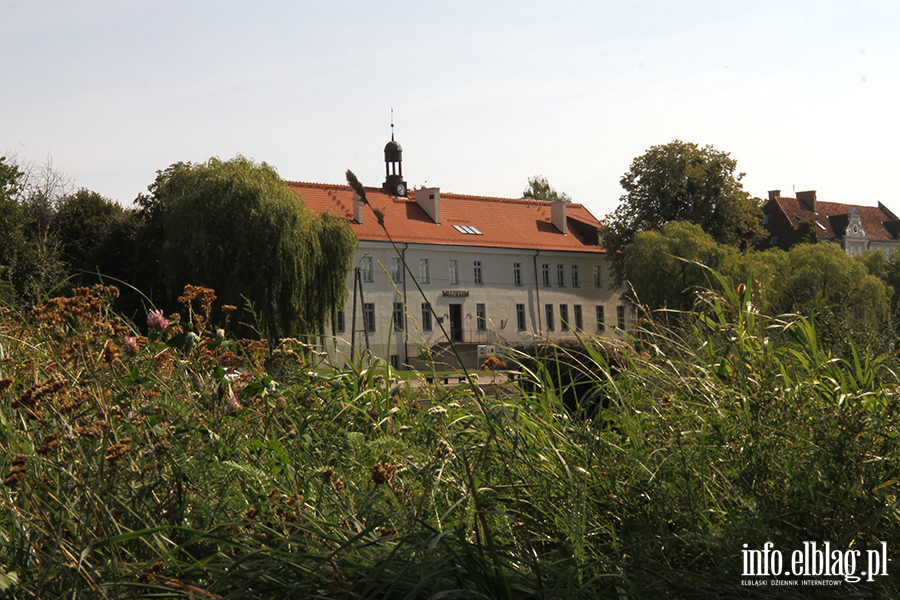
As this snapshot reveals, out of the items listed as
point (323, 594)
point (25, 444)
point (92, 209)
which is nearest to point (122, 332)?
point (25, 444)

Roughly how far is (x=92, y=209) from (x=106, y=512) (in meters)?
38.5

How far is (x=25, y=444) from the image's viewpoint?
9.47 feet

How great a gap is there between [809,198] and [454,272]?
40.9 metres

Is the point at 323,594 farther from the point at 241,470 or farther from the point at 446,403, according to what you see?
the point at 446,403

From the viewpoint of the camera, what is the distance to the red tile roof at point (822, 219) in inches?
2618

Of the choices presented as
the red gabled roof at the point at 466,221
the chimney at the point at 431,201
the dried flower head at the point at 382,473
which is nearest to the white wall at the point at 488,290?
the red gabled roof at the point at 466,221

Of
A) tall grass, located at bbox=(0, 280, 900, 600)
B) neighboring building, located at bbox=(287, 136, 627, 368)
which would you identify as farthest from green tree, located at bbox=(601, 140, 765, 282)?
tall grass, located at bbox=(0, 280, 900, 600)

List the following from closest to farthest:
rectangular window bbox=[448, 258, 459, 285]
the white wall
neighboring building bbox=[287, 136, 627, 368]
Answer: the white wall, neighboring building bbox=[287, 136, 627, 368], rectangular window bbox=[448, 258, 459, 285]

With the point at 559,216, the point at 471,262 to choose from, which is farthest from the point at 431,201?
the point at 559,216

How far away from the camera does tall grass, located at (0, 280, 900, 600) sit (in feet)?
6.77

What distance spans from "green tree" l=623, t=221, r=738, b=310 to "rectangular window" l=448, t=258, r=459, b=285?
10325 millimetres

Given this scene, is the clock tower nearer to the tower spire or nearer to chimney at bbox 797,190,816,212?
the tower spire

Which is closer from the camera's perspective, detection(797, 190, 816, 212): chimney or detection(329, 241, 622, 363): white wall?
detection(329, 241, 622, 363): white wall

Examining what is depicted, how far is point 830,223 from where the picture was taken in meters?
72.4
